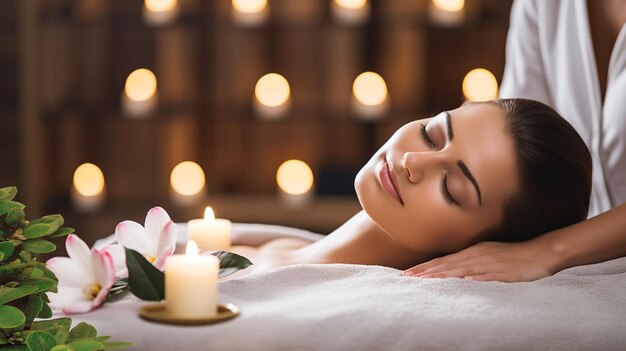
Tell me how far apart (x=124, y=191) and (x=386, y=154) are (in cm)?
240

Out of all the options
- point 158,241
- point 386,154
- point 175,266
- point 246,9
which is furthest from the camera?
point 246,9

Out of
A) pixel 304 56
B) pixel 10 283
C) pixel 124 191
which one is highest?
pixel 304 56

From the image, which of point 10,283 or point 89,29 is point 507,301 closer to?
point 10,283

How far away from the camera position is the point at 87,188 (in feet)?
11.4

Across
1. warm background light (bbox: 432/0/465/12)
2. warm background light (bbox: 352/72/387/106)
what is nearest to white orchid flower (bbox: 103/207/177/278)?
warm background light (bbox: 352/72/387/106)

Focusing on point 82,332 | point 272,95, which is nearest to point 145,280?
point 82,332

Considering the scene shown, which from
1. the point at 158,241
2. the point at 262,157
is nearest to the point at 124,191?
the point at 262,157

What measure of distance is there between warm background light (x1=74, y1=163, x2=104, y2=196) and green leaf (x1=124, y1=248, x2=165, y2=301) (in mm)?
2548

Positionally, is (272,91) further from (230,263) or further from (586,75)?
(230,263)

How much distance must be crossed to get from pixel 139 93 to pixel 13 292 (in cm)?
280

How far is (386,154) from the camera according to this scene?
1364mm

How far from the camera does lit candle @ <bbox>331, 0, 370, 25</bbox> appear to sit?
11.4 feet

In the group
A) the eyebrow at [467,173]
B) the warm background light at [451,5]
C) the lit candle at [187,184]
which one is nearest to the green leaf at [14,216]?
the eyebrow at [467,173]

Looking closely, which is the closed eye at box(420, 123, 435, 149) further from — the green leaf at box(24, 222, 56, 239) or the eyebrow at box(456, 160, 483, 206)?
the green leaf at box(24, 222, 56, 239)
